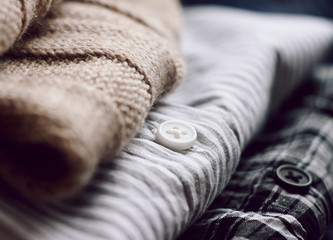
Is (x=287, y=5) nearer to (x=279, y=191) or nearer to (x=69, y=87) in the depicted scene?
(x=279, y=191)

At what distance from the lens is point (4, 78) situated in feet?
1.01

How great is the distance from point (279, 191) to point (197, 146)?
0.12m

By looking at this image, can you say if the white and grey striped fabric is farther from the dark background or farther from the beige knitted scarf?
the dark background

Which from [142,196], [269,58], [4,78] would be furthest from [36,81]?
[269,58]

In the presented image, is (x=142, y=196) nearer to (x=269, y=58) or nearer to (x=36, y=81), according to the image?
(x=36, y=81)

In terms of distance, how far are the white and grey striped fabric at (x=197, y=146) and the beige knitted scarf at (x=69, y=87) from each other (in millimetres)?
26

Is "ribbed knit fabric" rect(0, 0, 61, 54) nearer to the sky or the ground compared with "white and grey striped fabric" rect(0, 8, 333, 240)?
nearer to the sky

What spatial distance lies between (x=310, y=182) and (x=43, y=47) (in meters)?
0.34

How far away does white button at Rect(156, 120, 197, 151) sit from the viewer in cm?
36

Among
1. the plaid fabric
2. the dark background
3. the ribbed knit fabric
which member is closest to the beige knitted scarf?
the ribbed knit fabric

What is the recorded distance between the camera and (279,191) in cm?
41

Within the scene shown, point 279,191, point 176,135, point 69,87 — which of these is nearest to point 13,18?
point 69,87

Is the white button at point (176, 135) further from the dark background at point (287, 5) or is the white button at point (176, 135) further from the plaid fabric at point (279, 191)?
the dark background at point (287, 5)

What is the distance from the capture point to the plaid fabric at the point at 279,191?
36 centimetres
